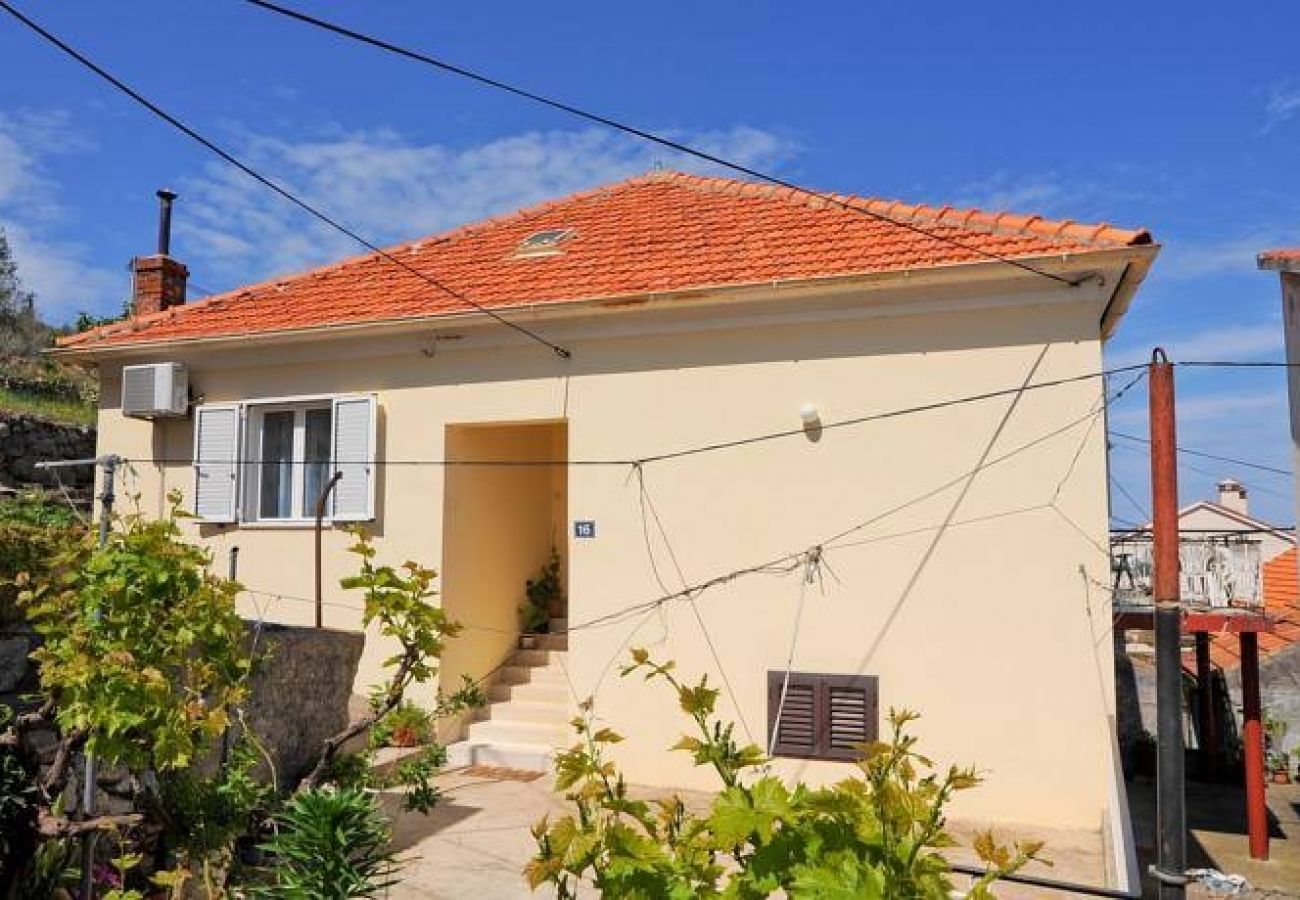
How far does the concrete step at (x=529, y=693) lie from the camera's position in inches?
395

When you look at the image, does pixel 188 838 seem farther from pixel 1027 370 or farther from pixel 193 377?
pixel 193 377

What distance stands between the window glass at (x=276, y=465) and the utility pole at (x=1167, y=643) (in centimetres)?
877

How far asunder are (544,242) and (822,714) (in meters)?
6.40

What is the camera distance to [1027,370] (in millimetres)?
7797

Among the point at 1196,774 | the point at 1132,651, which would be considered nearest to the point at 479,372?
the point at 1196,774

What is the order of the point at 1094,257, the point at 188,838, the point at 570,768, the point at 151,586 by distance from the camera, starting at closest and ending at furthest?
the point at 570,768 < the point at 151,586 < the point at 188,838 < the point at 1094,257

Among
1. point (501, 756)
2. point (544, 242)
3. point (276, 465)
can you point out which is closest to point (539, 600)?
point (501, 756)

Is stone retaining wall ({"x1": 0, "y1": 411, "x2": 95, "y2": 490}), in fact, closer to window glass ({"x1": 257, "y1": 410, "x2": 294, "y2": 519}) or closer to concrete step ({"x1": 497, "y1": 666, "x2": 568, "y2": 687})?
window glass ({"x1": 257, "y1": 410, "x2": 294, "y2": 519})

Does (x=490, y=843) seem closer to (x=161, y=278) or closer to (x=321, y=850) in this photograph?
(x=321, y=850)

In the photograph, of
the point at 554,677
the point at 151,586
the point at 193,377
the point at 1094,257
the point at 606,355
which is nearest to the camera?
the point at 151,586

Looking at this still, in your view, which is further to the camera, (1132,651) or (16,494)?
(1132,651)

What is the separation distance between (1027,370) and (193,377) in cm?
911

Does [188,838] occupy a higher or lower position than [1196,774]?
higher

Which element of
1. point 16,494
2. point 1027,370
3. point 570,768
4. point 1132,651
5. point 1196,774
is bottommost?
point 1196,774
